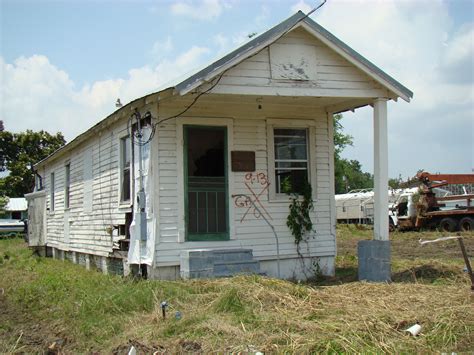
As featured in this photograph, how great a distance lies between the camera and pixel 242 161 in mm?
10812

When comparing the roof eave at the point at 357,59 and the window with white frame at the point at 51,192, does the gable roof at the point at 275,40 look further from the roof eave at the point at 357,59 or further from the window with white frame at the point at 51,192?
the window with white frame at the point at 51,192

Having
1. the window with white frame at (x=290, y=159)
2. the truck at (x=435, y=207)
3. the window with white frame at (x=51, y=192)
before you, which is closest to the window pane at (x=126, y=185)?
the window with white frame at (x=290, y=159)

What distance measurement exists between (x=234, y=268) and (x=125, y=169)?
376cm

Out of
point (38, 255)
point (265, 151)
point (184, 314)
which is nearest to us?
point (184, 314)

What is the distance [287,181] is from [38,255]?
12430 mm

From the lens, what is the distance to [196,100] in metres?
10.0

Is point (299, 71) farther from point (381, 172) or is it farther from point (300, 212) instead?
point (300, 212)

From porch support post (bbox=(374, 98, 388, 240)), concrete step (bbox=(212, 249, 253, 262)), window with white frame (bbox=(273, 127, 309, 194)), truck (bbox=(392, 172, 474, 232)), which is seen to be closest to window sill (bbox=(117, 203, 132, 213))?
concrete step (bbox=(212, 249, 253, 262))

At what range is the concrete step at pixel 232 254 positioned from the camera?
32.2ft

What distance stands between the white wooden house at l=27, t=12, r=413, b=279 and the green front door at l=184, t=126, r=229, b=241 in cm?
2

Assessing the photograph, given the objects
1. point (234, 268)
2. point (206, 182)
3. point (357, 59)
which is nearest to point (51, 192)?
point (206, 182)

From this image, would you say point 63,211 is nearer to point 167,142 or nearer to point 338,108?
point 167,142

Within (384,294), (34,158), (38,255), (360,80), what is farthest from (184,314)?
(34,158)

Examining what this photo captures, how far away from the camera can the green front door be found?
34.3ft
